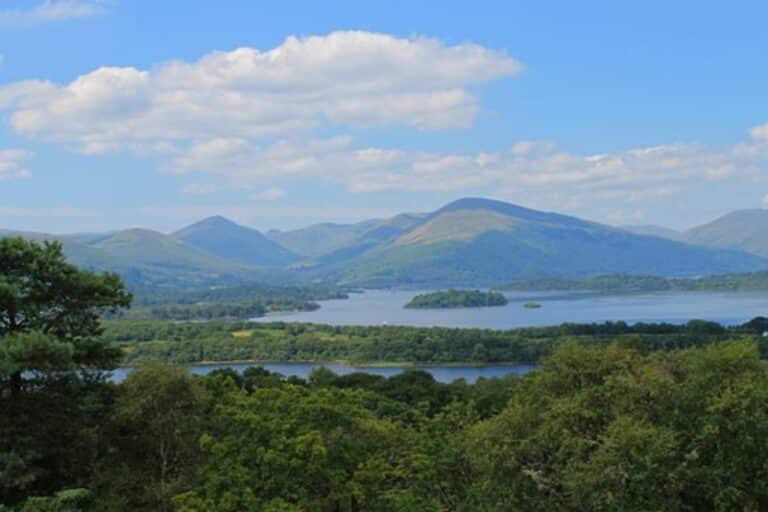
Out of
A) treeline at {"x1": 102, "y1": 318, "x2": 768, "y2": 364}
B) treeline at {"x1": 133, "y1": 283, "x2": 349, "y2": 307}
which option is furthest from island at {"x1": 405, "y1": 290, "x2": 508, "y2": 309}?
treeline at {"x1": 102, "y1": 318, "x2": 768, "y2": 364}

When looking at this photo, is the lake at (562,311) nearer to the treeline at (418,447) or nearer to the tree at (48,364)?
the treeline at (418,447)

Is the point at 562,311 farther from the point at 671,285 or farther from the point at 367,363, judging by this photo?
the point at 671,285

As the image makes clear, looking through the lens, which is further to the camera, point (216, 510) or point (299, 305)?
point (299, 305)

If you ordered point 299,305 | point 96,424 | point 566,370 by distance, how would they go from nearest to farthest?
1. point 566,370
2. point 96,424
3. point 299,305

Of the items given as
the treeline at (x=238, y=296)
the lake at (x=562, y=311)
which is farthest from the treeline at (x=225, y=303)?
the lake at (x=562, y=311)

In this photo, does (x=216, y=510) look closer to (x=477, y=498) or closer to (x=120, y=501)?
(x=120, y=501)

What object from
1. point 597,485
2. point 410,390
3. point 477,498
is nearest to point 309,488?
point 477,498

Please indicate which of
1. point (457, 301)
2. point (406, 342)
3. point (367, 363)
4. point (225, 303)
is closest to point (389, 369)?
point (367, 363)
